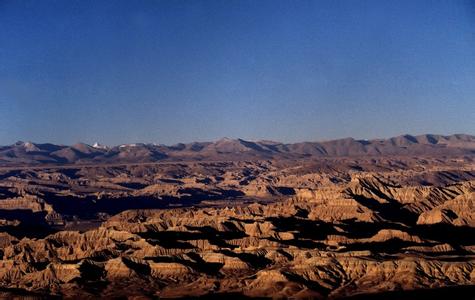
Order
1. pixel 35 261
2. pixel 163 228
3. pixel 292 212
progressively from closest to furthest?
1. pixel 35 261
2. pixel 163 228
3. pixel 292 212

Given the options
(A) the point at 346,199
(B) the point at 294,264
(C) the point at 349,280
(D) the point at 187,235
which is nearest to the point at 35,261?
(D) the point at 187,235

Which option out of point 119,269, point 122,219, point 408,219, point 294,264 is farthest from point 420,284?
point 122,219

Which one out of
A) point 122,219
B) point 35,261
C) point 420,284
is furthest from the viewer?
point 122,219

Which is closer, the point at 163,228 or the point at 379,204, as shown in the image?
the point at 163,228

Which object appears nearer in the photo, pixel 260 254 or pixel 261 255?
pixel 261 255

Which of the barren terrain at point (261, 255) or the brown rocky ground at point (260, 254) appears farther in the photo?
the brown rocky ground at point (260, 254)

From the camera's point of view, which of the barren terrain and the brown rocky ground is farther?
the brown rocky ground

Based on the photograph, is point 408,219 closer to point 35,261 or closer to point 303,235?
point 303,235

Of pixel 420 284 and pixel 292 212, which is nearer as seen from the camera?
pixel 420 284

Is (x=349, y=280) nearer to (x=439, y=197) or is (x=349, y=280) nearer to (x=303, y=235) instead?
(x=303, y=235)
